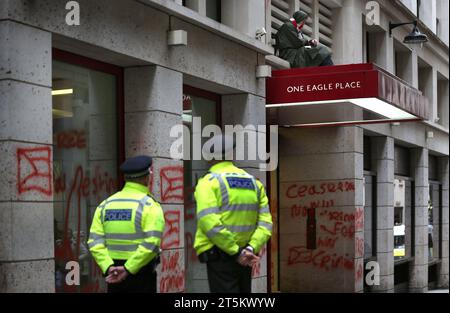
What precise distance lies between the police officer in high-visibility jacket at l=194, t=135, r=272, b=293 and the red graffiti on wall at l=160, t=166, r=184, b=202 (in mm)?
3355

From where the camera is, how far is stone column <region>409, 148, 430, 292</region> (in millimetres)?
23844

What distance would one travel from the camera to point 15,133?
826 cm

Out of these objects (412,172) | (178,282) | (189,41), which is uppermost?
(189,41)

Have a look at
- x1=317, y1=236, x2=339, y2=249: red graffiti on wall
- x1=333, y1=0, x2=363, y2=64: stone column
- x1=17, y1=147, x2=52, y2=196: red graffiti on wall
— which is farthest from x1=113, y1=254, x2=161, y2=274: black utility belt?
x1=333, y1=0, x2=363, y2=64: stone column

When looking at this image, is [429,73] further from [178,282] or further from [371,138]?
[178,282]

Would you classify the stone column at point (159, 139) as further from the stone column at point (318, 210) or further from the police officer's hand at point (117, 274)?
the stone column at point (318, 210)

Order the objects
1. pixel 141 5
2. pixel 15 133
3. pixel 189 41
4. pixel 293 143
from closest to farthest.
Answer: pixel 15 133 < pixel 141 5 < pixel 189 41 < pixel 293 143

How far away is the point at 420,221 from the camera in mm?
24266

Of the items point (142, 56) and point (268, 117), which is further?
point (268, 117)

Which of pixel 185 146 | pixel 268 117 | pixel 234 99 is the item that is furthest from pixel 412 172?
pixel 185 146

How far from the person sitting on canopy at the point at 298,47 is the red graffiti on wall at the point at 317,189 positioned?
3.13m

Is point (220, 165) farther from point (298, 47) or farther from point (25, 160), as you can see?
point (298, 47)
